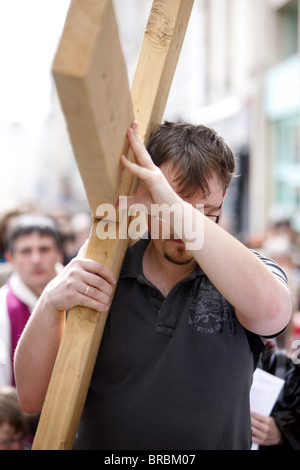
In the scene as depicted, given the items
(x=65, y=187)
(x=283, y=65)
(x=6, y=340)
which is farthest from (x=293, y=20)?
(x=65, y=187)

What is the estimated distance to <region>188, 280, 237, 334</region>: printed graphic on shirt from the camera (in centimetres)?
137

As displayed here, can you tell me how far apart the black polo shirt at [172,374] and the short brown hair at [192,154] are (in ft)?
0.83

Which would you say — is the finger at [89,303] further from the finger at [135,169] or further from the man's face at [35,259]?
the man's face at [35,259]

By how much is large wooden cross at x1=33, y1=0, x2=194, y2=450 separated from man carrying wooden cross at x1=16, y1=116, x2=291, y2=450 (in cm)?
6

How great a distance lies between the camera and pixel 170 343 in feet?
4.45

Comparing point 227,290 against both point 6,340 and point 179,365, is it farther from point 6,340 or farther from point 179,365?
point 6,340

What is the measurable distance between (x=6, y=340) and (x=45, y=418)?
149 cm

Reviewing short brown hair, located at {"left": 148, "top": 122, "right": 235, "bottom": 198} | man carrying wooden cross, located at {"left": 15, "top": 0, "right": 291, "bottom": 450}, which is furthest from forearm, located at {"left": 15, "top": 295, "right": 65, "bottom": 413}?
Answer: short brown hair, located at {"left": 148, "top": 122, "right": 235, "bottom": 198}

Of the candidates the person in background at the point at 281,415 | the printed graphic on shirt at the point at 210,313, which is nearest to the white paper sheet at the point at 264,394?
the person in background at the point at 281,415

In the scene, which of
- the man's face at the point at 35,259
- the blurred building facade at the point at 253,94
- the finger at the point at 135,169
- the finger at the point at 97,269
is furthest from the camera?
the blurred building facade at the point at 253,94

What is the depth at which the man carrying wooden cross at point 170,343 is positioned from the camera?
1.31 meters

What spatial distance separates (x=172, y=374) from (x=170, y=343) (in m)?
0.08

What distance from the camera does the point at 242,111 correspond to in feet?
38.8

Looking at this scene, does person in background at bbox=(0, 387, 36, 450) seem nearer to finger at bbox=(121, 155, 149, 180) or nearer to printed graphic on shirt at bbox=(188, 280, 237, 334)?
printed graphic on shirt at bbox=(188, 280, 237, 334)
